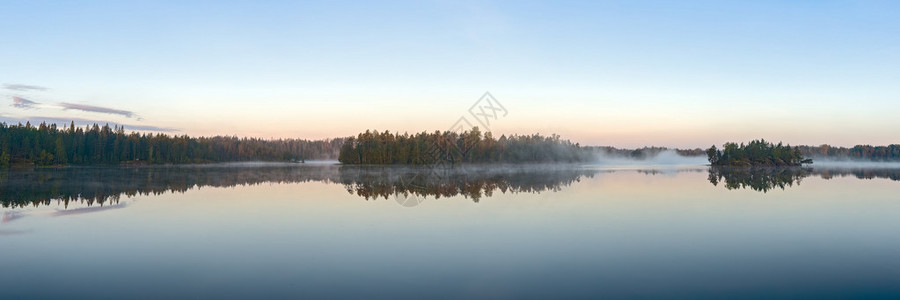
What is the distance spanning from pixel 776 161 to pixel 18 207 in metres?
135

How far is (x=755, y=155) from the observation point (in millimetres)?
114375

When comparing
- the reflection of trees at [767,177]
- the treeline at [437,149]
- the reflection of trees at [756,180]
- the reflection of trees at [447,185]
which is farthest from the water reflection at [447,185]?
the treeline at [437,149]

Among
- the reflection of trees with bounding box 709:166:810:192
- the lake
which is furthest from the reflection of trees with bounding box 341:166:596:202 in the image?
the reflection of trees with bounding box 709:166:810:192

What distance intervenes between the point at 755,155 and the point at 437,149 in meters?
80.9

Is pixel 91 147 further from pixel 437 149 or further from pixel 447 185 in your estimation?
pixel 447 185

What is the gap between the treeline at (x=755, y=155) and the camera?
112m

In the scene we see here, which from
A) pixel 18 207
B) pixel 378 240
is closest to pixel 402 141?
pixel 18 207

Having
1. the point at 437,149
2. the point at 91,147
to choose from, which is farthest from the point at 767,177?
the point at 91,147

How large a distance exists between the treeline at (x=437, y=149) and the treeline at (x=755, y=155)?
2123 inches

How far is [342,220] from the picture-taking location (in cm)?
1845

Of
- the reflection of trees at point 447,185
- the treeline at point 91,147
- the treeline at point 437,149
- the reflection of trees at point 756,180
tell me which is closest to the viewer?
the reflection of trees at point 447,185

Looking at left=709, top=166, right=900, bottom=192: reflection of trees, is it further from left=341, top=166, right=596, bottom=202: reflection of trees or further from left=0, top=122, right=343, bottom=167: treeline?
left=0, top=122, right=343, bottom=167: treeline

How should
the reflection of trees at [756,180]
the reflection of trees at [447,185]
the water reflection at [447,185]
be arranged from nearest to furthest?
1. the water reflection at [447,185]
2. the reflection of trees at [447,185]
3. the reflection of trees at [756,180]

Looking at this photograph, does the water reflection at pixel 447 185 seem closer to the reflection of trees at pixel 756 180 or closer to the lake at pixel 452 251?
the lake at pixel 452 251
